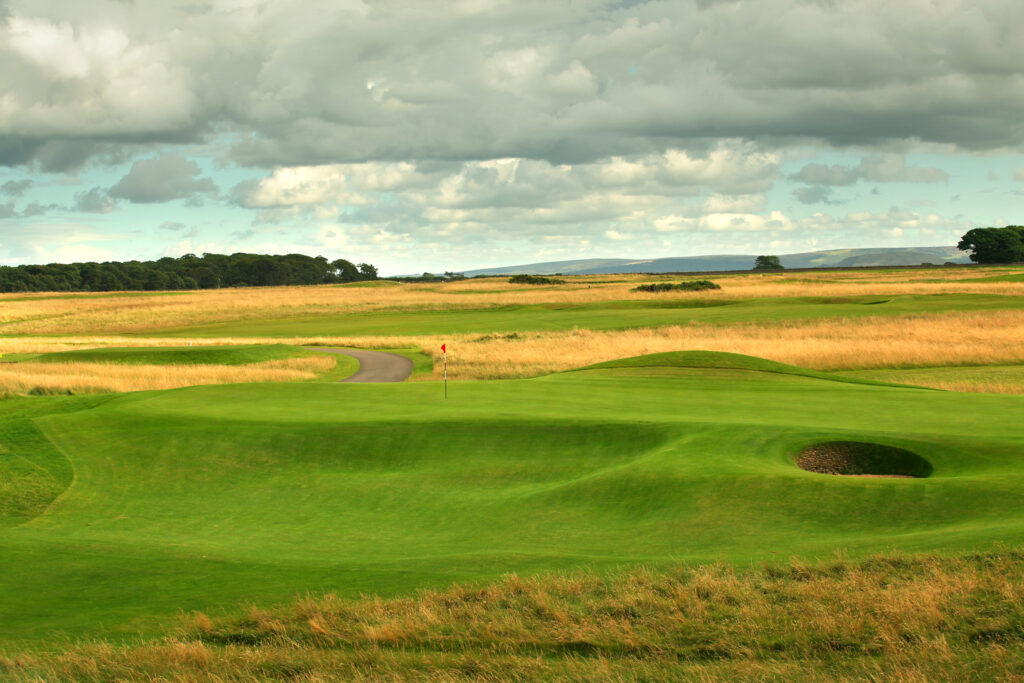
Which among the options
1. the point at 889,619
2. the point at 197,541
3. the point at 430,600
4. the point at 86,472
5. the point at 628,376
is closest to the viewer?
the point at 889,619

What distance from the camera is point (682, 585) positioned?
7.38 meters

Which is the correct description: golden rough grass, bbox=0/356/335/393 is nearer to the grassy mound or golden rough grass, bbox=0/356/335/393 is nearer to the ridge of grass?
the ridge of grass

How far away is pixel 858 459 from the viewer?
43.0ft

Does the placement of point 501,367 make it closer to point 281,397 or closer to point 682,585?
point 281,397

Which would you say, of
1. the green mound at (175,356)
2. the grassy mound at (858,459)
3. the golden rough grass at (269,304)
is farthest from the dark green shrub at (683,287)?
the grassy mound at (858,459)

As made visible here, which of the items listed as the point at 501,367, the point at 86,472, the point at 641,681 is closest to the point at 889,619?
the point at 641,681

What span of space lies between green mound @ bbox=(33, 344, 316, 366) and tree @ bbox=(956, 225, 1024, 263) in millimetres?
146994

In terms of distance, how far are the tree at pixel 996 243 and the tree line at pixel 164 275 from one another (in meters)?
134

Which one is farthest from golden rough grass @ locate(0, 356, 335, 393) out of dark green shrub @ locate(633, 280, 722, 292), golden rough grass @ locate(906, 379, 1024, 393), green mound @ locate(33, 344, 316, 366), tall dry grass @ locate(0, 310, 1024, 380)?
dark green shrub @ locate(633, 280, 722, 292)

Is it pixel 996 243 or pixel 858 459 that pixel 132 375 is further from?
pixel 996 243

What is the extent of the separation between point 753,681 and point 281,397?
15.8 m

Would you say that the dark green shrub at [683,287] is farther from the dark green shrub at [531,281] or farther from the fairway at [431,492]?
the fairway at [431,492]

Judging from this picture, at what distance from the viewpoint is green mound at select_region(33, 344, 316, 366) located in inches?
1570

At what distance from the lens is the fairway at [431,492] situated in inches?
344
